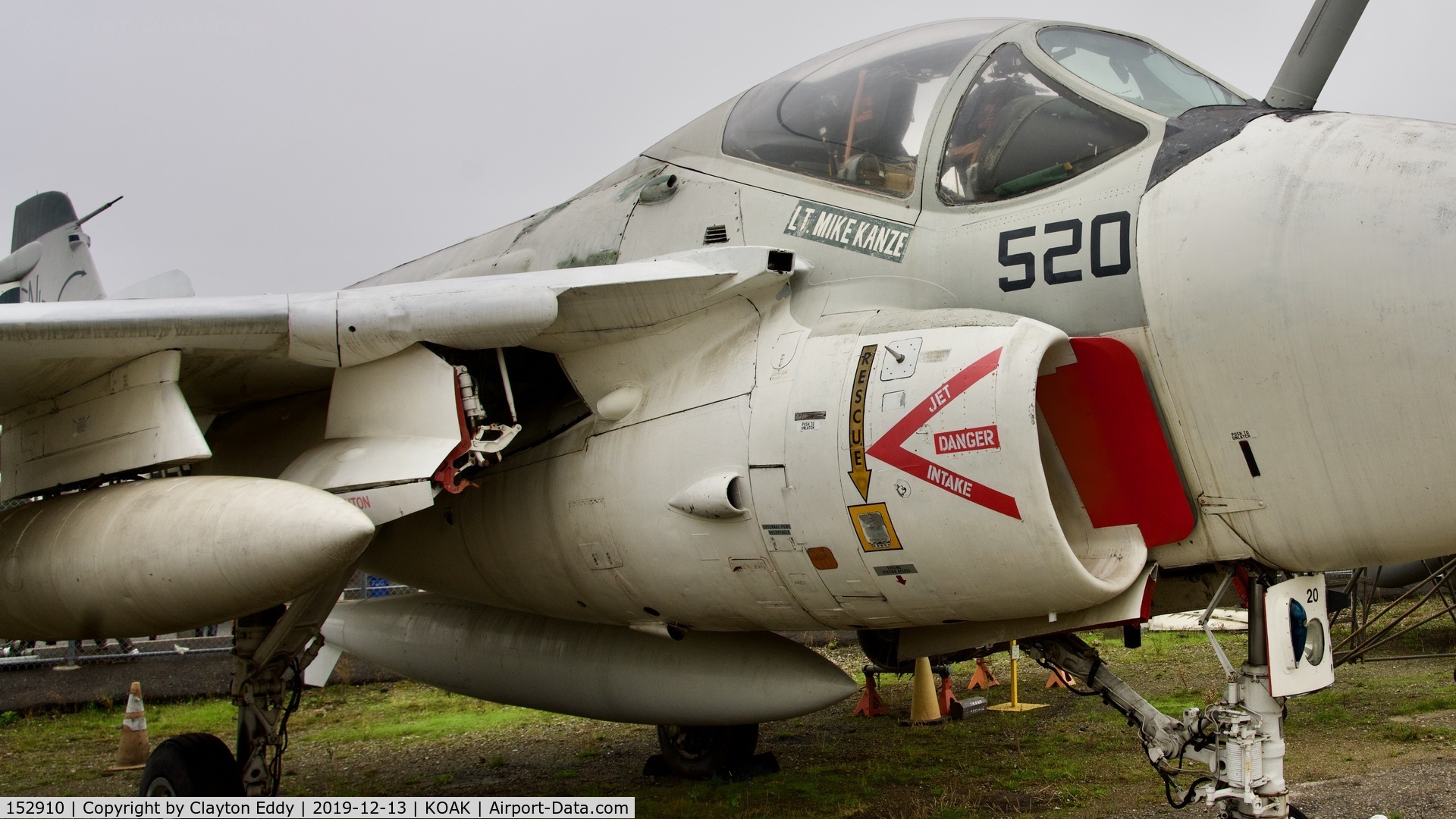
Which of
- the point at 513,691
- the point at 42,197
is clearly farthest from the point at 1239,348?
the point at 42,197

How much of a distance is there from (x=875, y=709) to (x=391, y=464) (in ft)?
21.3

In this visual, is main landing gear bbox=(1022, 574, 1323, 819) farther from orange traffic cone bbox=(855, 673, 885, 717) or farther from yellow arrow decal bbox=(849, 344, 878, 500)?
orange traffic cone bbox=(855, 673, 885, 717)

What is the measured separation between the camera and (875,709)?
10.1 metres

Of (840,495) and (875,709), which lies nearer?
(840,495)

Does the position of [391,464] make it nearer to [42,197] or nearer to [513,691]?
[513,691]

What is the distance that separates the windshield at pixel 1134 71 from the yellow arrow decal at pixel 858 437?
61.6 inches

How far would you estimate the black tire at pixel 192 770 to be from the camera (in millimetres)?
6133

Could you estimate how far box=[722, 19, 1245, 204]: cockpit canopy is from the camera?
4.44 meters

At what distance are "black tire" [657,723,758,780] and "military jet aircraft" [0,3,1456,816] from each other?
1638 mm

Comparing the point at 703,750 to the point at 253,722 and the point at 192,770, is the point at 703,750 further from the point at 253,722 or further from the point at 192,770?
the point at 192,770

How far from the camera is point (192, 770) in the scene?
20.2 ft

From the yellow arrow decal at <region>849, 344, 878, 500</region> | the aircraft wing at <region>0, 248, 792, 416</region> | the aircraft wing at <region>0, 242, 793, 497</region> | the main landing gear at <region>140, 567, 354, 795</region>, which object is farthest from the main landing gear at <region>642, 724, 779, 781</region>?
the yellow arrow decal at <region>849, 344, 878, 500</region>

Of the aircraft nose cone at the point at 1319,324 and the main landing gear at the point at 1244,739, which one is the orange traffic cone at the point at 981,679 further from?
the aircraft nose cone at the point at 1319,324

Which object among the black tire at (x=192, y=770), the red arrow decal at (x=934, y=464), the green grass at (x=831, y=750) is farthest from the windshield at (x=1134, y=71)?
the black tire at (x=192, y=770)
